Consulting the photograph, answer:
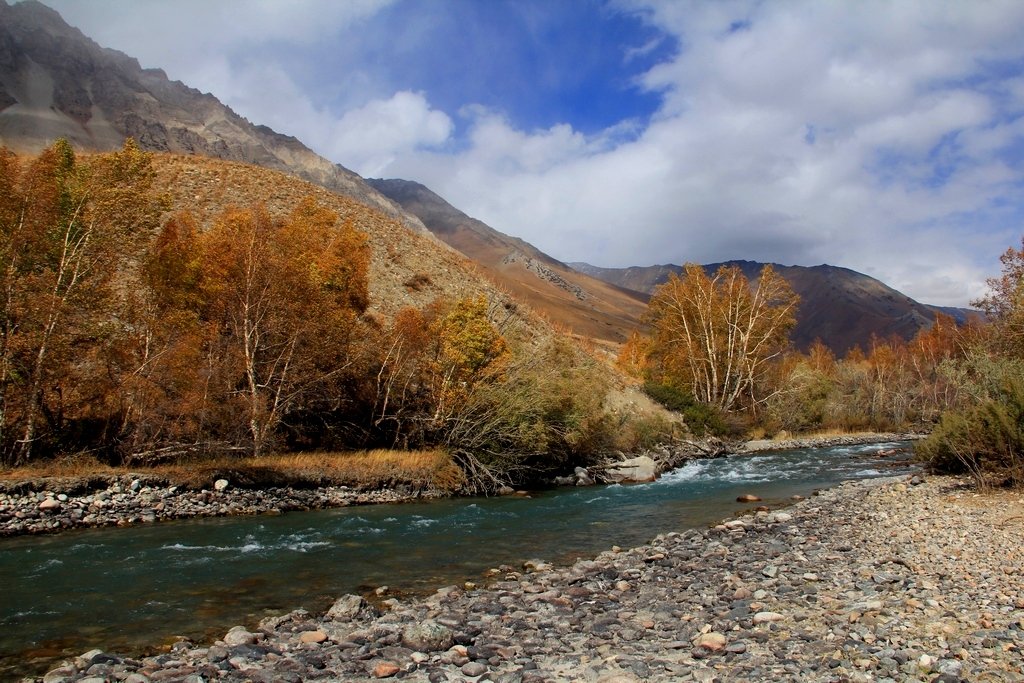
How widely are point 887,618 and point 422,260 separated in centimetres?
4347

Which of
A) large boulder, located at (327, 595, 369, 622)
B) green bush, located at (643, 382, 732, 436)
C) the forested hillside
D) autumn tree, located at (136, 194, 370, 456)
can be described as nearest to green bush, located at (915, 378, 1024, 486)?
the forested hillside

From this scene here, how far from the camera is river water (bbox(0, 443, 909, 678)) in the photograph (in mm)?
9008

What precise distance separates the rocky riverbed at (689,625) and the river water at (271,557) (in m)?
1.09

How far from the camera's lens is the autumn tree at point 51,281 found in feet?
56.2

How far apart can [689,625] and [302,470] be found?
619 inches

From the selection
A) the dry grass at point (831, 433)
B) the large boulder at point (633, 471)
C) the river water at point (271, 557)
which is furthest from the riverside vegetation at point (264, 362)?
the dry grass at point (831, 433)

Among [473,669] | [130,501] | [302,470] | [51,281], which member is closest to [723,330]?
[302,470]

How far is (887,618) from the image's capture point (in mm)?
7543

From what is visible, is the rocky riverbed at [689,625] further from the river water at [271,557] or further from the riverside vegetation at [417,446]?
the river water at [271,557]

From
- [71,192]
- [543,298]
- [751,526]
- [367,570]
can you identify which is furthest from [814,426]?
[543,298]

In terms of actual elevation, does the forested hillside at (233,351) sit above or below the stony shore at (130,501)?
above

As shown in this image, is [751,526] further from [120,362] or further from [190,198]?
[190,198]

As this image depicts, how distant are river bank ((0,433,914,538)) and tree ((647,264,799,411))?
97.2ft

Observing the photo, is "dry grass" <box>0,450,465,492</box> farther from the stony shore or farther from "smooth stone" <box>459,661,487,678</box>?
"smooth stone" <box>459,661,487,678</box>
